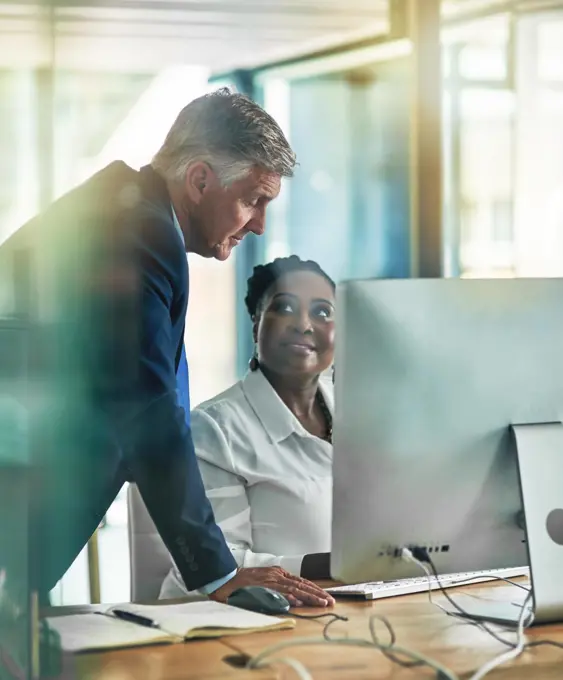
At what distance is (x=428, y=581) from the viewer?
59.1 inches

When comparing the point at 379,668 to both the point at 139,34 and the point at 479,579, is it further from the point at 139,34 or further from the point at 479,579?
the point at 139,34

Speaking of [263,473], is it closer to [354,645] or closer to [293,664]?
[354,645]

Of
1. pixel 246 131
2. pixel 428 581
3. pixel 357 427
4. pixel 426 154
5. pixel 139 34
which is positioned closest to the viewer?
pixel 357 427

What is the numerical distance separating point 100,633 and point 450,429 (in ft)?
1.59

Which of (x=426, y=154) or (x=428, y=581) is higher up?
(x=426, y=154)

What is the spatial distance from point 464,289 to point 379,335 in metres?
0.12

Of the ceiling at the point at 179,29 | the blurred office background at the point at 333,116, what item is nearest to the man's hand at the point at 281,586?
the blurred office background at the point at 333,116

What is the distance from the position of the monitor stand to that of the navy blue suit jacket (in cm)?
45

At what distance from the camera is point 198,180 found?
6.20ft

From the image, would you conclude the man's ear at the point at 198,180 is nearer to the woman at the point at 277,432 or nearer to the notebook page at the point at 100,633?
the woman at the point at 277,432

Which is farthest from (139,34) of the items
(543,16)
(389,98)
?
(543,16)

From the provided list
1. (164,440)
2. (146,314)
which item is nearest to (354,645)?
(164,440)

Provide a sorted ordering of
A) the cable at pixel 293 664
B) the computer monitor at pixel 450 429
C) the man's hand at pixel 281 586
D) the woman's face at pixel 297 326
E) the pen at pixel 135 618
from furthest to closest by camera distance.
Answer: the woman's face at pixel 297 326 → the man's hand at pixel 281 586 → the pen at pixel 135 618 → the computer monitor at pixel 450 429 → the cable at pixel 293 664

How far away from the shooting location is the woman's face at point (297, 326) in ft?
6.86
